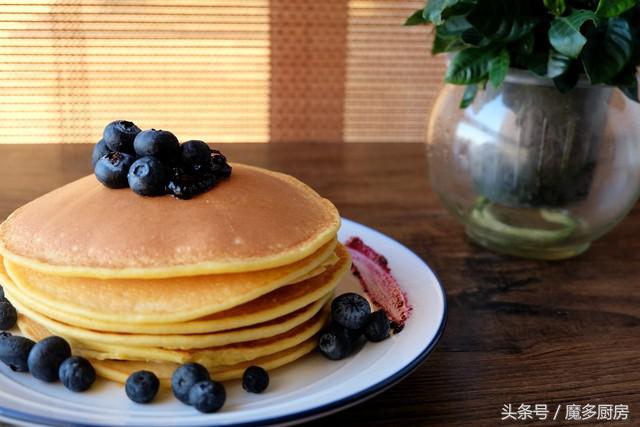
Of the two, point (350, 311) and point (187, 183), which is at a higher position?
point (187, 183)

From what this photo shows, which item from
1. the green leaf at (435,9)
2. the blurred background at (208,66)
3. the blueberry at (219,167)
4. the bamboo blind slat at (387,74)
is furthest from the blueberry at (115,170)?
the bamboo blind slat at (387,74)

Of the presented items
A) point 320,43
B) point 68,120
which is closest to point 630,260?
point 320,43

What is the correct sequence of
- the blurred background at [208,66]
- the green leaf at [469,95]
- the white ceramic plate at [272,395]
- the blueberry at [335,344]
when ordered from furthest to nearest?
1. the blurred background at [208,66]
2. the green leaf at [469,95]
3. the blueberry at [335,344]
4. the white ceramic plate at [272,395]

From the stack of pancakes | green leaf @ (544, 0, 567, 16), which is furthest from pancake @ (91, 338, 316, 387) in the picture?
green leaf @ (544, 0, 567, 16)

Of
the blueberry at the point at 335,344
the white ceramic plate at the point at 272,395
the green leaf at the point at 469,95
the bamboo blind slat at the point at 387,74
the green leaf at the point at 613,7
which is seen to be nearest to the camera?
the white ceramic plate at the point at 272,395

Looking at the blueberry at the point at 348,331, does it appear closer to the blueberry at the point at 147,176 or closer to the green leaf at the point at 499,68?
the blueberry at the point at 147,176

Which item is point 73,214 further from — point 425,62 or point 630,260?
point 425,62

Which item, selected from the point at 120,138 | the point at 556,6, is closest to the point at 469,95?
the point at 556,6

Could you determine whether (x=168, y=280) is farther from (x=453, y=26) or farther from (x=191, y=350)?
(x=453, y=26)
